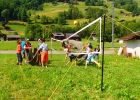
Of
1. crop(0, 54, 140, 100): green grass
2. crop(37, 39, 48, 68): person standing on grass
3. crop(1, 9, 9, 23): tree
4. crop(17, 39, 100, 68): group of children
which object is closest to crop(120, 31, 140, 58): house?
crop(17, 39, 100, 68): group of children

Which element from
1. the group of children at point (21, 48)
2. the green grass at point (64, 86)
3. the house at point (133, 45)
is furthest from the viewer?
the house at point (133, 45)

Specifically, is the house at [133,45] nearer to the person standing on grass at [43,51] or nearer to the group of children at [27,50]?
the group of children at [27,50]

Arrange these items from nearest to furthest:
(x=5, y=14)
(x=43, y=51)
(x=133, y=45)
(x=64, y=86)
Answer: (x=64, y=86) → (x=43, y=51) → (x=133, y=45) → (x=5, y=14)

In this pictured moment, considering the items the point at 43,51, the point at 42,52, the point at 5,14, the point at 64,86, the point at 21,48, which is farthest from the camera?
the point at 5,14

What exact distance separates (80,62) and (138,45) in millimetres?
12297

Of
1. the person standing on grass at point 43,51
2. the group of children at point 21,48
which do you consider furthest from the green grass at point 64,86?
the group of children at point 21,48

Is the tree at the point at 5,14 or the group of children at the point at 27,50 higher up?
the group of children at the point at 27,50

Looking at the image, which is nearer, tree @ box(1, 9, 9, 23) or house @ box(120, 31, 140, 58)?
house @ box(120, 31, 140, 58)

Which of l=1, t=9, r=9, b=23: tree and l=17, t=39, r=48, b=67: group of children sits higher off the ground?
l=17, t=39, r=48, b=67: group of children

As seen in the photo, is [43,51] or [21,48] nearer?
[43,51]

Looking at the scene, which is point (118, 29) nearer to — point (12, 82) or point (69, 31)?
point (69, 31)

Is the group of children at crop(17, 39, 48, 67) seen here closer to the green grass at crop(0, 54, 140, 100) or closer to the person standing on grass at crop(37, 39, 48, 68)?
the person standing on grass at crop(37, 39, 48, 68)

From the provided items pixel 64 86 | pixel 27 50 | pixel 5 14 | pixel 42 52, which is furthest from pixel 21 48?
pixel 5 14

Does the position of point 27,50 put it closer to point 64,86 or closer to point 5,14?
point 64,86
